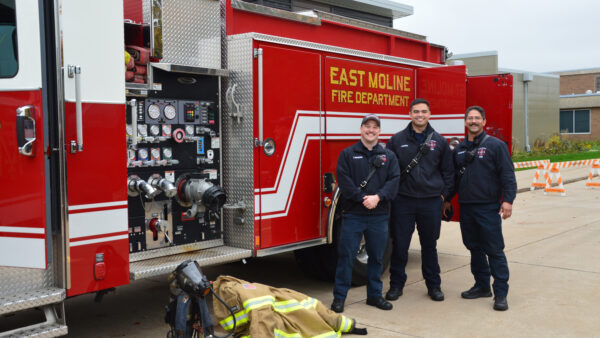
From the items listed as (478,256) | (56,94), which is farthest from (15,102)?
(478,256)

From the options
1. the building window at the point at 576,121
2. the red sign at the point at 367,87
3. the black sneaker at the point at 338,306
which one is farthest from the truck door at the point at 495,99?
the building window at the point at 576,121

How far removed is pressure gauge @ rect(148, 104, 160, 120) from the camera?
4980 millimetres

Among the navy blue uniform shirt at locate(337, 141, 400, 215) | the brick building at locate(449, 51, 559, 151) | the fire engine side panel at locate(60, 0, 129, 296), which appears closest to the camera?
the fire engine side panel at locate(60, 0, 129, 296)

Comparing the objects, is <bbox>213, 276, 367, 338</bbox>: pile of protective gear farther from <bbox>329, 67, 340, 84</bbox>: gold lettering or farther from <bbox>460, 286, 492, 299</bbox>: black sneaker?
<bbox>329, 67, 340, 84</bbox>: gold lettering

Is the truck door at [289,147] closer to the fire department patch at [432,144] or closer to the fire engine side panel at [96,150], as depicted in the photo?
the fire department patch at [432,144]

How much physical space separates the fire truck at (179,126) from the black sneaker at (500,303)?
1.68 m

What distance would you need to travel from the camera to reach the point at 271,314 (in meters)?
4.66

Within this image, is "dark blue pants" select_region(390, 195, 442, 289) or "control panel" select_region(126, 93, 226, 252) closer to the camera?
"control panel" select_region(126, 93, 226, 252)

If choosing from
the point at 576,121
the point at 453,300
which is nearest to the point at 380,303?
the point at 453,300

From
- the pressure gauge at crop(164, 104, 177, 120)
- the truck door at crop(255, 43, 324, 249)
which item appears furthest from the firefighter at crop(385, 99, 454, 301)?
the pressure gauge at crop(164, 104, 177, 120)

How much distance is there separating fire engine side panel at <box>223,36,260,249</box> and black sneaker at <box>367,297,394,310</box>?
52.1 inches

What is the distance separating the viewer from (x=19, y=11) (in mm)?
3943

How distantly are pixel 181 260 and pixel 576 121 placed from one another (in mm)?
42347

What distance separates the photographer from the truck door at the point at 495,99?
7.48 metres
